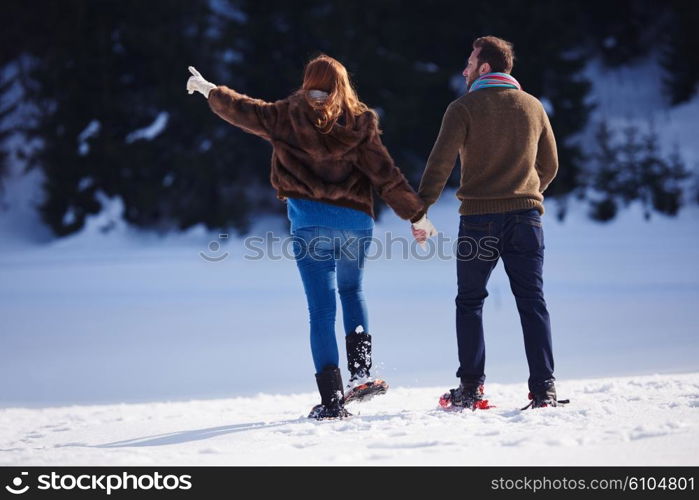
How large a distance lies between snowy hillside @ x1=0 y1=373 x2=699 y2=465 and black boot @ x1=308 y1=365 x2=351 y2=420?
0.07 m

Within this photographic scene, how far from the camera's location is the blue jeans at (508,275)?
3479 millimetres

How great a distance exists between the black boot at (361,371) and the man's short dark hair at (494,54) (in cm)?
127

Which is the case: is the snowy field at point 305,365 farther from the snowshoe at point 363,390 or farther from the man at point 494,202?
the man at point 494,202

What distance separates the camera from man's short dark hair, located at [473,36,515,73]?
11.7 ft

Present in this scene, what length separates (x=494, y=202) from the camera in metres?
3.49

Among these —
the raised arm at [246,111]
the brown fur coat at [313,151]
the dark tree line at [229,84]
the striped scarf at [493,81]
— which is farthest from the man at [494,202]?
the dark tree line at [229,84]

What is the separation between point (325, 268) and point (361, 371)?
0.51m

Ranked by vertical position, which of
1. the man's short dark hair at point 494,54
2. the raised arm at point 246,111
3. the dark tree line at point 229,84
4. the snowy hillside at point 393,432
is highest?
the dark tree line at point 229,84

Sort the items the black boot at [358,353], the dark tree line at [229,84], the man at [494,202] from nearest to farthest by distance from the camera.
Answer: the man at [494,202], the black boot at [358,353], the dark tree line at [229,84]

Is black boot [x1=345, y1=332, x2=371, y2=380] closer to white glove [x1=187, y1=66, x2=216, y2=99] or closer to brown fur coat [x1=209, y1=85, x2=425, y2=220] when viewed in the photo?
brown fur coat [x1=209, y1=85, x2=425, y2=220]

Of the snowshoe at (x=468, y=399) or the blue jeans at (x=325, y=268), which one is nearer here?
the blue jeans at (x=325, y=268)

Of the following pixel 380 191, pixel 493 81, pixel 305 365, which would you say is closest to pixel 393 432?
pixel 380 191
